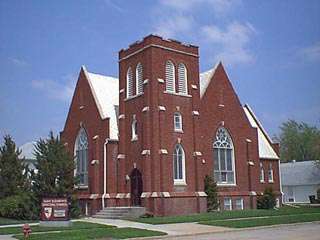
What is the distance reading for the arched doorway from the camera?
36281 millimetres

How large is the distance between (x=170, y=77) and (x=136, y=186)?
28.1 ft

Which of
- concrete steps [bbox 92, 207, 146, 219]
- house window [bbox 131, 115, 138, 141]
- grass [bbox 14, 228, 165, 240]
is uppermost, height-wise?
house window [bbox 131, 115, 138, 141]

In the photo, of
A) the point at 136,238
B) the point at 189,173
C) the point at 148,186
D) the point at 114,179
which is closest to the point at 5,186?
the point at 114,179

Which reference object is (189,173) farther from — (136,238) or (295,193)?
(295,193)

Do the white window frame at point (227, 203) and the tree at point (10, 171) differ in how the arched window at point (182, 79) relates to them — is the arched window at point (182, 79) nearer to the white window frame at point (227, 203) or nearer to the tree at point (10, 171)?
the white window frame at point (227, 203)

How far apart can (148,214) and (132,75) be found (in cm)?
1092

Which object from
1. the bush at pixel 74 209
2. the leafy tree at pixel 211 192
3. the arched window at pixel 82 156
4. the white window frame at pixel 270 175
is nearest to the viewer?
the bush at pixel 74 209

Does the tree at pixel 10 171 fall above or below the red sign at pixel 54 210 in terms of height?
above

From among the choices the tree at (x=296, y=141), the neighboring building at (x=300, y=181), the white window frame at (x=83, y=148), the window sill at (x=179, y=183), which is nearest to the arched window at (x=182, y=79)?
the window sill at (x=179, y=183)

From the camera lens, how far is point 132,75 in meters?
37.5

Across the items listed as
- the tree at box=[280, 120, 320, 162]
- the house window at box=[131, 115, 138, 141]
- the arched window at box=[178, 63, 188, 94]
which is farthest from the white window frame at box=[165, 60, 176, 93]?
the tree at box=[280, 120, 320, 162]

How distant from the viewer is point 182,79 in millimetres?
36625

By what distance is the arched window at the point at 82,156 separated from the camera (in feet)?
136

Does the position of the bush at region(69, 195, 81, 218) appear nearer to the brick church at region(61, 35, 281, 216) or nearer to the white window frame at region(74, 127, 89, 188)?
the brick church at region(61, 35, 281, 216)
